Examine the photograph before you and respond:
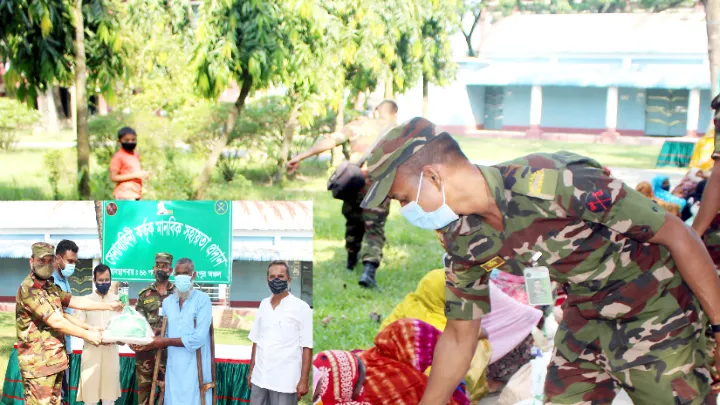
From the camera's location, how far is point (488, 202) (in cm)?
233

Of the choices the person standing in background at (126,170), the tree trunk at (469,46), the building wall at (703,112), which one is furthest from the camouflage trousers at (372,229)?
the building wall at (703,112)

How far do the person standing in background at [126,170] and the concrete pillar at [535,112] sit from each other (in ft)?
68.4

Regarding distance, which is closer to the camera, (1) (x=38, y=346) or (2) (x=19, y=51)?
(1) (x=38, y=346)

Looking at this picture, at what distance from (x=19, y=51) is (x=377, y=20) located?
5.71m

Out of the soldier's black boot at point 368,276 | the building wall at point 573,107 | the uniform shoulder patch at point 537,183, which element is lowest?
the soldier's black boot at point 368,276

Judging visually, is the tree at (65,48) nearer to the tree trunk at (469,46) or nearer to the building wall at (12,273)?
the building wall at (12,273)

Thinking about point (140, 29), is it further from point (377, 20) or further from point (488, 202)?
point (488, 202)

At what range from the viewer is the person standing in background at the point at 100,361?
3.16 m

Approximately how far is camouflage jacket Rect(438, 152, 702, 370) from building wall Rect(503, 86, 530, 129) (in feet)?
84.6

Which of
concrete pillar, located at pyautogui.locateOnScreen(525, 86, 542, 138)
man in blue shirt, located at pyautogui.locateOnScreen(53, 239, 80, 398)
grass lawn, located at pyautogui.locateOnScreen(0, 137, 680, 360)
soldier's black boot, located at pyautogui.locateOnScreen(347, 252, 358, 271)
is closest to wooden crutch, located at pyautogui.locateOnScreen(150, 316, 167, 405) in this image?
grass lawn, located at pyautogui.locateOnScreen(0, 137, 680, 360)

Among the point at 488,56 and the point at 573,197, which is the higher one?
the point at 488,56

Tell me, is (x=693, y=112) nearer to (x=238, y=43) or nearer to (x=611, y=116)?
(x=611, y=116)

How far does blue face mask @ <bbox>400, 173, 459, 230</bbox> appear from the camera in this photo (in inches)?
90.6

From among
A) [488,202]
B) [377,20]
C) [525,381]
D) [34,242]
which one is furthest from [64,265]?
[377,20]
